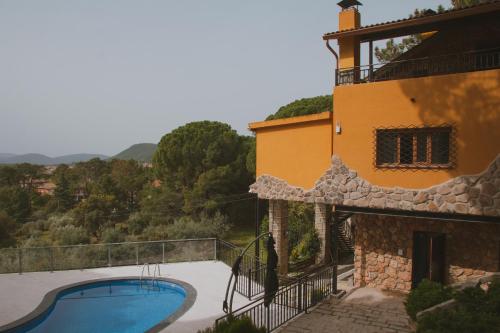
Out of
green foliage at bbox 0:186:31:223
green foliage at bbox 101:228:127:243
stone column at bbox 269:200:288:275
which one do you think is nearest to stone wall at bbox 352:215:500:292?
stone column at bbox 269:200:288:275

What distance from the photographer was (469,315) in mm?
6730

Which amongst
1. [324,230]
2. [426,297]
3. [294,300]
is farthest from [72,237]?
[426,297]

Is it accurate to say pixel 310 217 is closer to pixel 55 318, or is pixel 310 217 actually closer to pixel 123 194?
pixel 55 318

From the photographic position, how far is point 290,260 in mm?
19859

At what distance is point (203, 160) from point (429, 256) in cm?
2751

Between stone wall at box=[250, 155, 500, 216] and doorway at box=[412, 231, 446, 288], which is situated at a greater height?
stone wall at box=[250, 155, 500, 216]

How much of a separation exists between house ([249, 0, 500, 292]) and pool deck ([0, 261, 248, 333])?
13.0 feet

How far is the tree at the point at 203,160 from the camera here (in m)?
36.3

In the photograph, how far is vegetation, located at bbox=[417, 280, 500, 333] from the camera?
21.3ft

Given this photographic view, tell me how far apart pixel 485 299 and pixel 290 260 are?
12797 mm

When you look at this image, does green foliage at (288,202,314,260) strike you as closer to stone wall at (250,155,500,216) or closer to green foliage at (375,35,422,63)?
stone wall at (250,155,500,216)

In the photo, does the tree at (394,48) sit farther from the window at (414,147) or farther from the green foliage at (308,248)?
the window at (414,147)

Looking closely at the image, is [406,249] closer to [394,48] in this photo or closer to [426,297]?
[426,297]

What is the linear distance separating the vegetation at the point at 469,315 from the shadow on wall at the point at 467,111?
3120 millimetres
